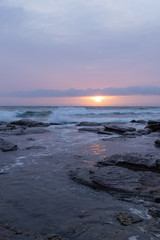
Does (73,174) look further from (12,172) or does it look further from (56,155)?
(56,155)

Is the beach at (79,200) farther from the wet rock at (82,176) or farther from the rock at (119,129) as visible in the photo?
the rock at (119,129)

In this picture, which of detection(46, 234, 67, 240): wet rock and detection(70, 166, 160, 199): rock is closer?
detection(46, 234, 67, 240): wet rock

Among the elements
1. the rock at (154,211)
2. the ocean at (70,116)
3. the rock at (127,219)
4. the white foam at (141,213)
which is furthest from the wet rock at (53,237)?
the ocean at (70,116)

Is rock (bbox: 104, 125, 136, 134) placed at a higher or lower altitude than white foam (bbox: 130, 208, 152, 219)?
higher

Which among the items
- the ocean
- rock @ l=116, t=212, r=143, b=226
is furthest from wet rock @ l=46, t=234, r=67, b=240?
the ocean

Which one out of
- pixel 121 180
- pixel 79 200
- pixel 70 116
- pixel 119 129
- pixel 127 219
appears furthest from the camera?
pixel 70 116

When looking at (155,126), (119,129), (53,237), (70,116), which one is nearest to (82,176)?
(53,237)

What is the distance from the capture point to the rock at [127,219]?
2717 mm

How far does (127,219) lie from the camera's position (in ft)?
9.14

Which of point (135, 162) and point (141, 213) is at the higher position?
point (135, 162)

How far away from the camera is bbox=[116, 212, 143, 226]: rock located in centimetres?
272

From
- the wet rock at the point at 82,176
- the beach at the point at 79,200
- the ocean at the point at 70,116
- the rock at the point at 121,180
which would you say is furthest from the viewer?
the ocean at the point at 70,116

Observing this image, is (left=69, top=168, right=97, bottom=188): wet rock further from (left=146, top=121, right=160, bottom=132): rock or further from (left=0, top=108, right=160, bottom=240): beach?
(left=146, top=121, right=160, bottom=132): rock

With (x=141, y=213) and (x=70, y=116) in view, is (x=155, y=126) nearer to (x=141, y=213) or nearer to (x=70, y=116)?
(x=141, y=213)
